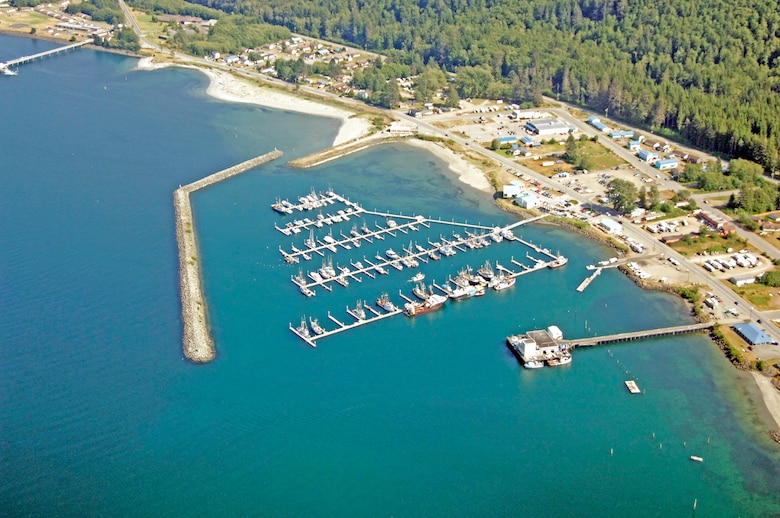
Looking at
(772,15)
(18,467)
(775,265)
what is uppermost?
(772,15)

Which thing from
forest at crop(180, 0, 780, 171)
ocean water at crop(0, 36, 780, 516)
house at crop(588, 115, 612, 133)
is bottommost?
ocean water at crop(0, 36, 780, 516)

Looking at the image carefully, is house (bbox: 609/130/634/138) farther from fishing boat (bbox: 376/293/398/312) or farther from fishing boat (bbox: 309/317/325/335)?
fishing boat (bbox: 309/317/325/335)


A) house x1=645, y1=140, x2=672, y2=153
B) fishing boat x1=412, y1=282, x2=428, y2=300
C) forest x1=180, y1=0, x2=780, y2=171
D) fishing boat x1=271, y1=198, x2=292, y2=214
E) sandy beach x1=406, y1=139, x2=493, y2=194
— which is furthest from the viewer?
forest x1=180, y1=0, x2=780, y2=171

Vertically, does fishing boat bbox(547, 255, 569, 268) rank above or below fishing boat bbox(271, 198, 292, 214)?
above

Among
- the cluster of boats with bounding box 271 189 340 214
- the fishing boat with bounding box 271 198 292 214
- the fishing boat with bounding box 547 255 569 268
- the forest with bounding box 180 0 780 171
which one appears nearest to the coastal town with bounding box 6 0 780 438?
the fishing boat with bounding box 547 255 569 268

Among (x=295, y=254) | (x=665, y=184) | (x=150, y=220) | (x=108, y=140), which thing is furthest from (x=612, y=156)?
(x=108, y=140)

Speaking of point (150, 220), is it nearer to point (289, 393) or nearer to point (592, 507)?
point (289, 393)
